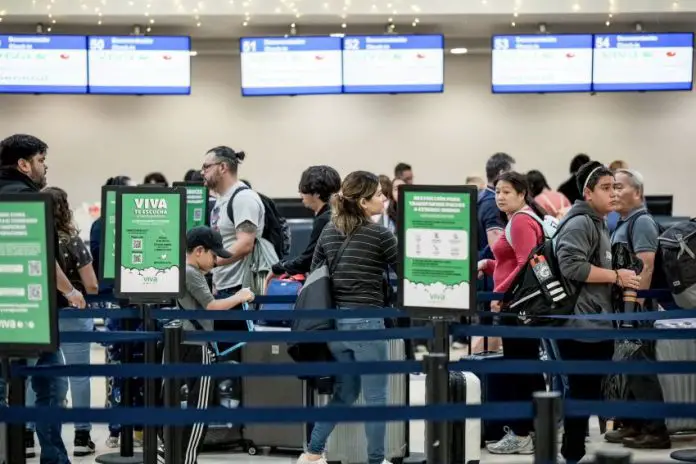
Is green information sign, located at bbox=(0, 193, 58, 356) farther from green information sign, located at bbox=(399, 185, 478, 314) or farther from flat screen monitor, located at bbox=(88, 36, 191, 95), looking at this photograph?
flat screen monitor, located at bbox=(88, 36, 191, 95)

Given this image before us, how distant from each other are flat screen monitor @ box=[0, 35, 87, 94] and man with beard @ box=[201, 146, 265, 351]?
5157 millimetres

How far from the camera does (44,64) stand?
12.8 metres

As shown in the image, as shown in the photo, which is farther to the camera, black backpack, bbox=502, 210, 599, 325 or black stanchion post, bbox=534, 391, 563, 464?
black backpack, bbox=502, 210, 599, 325

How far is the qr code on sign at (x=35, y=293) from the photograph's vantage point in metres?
4.60

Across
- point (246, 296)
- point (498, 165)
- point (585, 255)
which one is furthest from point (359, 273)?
point (498, 165)

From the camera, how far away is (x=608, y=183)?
664 centimetres

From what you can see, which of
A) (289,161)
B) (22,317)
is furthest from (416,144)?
(22,317)

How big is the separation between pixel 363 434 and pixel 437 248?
1659mm

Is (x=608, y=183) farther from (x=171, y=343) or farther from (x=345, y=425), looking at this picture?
(x=171, y=343)

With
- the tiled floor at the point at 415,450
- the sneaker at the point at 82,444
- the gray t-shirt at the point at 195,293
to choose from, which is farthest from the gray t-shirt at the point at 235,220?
the sneaker at the point at 82,444

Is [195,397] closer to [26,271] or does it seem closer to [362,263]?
[362,263]

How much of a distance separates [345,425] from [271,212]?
6.67 ft

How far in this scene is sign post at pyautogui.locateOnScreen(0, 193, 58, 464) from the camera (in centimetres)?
459

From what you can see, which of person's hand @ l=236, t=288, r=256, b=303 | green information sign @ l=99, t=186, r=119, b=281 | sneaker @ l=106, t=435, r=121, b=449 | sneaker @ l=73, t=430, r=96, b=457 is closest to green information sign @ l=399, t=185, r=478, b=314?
person's hand @ l=236, t=288, r=256, b=303
